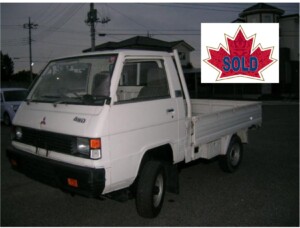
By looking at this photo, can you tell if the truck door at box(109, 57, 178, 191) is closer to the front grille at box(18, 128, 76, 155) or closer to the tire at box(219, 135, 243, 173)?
the front grille at box(18, 128, 76, 155)

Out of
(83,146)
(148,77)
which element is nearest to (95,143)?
(83,146)

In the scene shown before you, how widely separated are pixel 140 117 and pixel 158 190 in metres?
1.11

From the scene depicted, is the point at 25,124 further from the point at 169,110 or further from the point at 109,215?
the point at 169,110

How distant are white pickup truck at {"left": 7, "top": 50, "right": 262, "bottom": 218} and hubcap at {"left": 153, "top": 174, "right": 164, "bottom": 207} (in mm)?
13

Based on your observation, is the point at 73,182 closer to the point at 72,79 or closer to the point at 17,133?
the point at 17,133

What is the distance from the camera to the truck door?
363 centimetres

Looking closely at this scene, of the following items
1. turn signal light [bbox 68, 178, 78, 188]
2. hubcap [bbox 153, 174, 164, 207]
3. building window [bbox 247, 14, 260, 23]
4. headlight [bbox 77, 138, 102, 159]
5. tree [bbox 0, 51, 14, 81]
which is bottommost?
hubcap [bbox 153, 174, 164, 207]

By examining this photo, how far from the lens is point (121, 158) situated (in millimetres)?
3643

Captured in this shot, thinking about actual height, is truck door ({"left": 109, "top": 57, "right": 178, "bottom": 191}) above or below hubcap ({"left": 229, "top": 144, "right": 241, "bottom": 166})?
above

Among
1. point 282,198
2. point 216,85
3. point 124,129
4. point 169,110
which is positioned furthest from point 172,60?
point 216,85

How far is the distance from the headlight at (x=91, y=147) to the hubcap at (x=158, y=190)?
45.2 inches

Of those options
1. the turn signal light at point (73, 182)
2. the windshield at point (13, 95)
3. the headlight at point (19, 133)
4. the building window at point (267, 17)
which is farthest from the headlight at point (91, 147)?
the building window at point (267, 17)

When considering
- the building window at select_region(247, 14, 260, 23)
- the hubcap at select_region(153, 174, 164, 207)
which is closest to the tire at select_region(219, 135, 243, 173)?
the hubcap at select_region(153, 174, 164, 207)

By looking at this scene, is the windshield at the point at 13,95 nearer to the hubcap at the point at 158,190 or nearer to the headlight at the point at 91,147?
the hubcap at the point at 158,190
